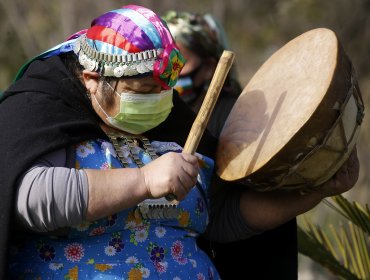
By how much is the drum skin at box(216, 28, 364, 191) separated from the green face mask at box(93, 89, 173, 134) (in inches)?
14.2

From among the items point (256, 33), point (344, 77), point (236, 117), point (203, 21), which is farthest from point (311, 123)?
point (256, 33)

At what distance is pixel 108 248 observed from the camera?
2773 mm

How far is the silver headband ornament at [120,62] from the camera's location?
108 inches

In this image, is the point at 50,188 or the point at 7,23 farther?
the point at 7,23

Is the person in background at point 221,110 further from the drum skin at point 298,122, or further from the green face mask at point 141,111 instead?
the green face mask at point 141,111

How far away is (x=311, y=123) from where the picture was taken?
9.22 feet

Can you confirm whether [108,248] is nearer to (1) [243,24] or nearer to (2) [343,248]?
(2) [343,248]

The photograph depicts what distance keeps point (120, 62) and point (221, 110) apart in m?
1.45

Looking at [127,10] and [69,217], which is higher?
[127,10]

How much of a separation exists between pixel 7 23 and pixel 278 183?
1404 cm

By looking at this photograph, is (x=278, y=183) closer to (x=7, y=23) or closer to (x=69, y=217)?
(x=69, y=217)

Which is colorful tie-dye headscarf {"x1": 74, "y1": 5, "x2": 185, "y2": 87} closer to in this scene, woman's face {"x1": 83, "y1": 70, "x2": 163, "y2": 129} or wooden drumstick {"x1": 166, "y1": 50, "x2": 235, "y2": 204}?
woman's face {"x1": 83, "y1": 70, "x2": 163, "y2": 129}

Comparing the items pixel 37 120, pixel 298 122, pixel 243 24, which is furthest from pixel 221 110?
pixel 243 24

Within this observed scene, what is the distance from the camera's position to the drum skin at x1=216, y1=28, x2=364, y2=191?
283 cm
